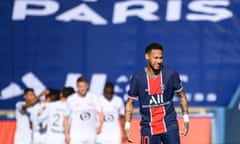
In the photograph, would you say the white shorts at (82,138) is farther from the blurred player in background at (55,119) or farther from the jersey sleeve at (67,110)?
the jersey sleeve at (67,110)

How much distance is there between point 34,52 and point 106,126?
190 cm

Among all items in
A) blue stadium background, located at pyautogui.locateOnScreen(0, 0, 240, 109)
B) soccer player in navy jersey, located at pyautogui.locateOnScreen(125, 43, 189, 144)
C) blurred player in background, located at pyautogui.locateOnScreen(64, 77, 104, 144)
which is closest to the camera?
soccer player in navy jersey, located at pyautogui.locateOnScreen(125, 43, 189, 144)

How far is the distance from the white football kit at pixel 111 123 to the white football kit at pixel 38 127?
980 millimetres

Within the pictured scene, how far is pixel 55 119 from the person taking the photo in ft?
36.0

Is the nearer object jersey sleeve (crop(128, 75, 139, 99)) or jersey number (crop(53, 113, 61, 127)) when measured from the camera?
jersey sleeve (crop(128, 75, 139, 99))

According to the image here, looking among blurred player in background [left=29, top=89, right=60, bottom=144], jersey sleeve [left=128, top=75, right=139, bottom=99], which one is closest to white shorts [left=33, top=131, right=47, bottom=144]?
blurred player in background [left=29, top=89, right=60, bottom=144]

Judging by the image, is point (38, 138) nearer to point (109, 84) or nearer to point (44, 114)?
point (44, 114)

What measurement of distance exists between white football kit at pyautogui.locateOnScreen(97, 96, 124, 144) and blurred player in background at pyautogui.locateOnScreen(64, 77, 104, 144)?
1.73 feet

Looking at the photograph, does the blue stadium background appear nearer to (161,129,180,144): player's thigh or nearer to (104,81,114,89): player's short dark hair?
(104,81,114,89): player's short dark hair

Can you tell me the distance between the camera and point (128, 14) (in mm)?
11914

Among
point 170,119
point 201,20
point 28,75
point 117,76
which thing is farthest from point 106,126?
point 170,119

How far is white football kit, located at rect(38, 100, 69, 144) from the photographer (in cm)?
1086

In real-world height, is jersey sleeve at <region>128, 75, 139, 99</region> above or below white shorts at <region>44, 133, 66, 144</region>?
above

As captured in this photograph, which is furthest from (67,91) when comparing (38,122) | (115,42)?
(115,42)
